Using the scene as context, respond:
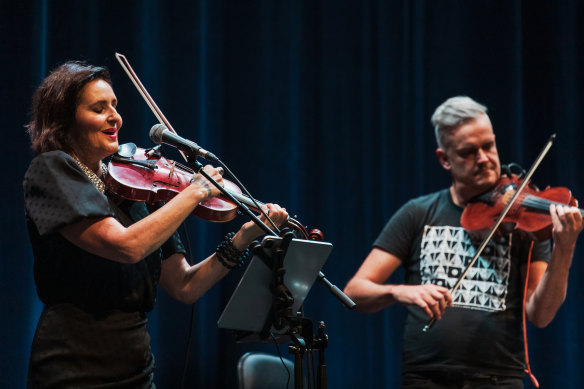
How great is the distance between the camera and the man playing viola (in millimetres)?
2141

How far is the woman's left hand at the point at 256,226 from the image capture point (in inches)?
70.2

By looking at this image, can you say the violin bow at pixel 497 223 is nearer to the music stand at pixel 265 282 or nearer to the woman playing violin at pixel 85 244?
the music stand at pixel 265 282

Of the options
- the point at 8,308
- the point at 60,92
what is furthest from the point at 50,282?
the point at 8,308

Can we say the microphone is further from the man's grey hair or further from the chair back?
the man's grey hair

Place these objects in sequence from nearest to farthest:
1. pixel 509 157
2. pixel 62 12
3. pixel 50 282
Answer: pixel 50 282 < pixel 62 12 < pixel 509 157

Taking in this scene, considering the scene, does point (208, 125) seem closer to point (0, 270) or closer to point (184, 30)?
point (184, 30)

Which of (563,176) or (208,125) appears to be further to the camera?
(563,176)

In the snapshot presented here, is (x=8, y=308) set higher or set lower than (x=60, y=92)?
lower

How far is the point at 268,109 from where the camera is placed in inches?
115

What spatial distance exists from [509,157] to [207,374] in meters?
1.74

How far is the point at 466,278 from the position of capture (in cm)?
226

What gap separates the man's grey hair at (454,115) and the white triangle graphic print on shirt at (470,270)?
0.37 metres

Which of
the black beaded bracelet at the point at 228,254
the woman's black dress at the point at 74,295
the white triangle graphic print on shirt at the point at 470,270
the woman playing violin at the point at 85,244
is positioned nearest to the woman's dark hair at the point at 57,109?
the woman playing violin at the point at 85,244

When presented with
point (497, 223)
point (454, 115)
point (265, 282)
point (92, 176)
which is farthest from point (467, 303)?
point (92, 176)
